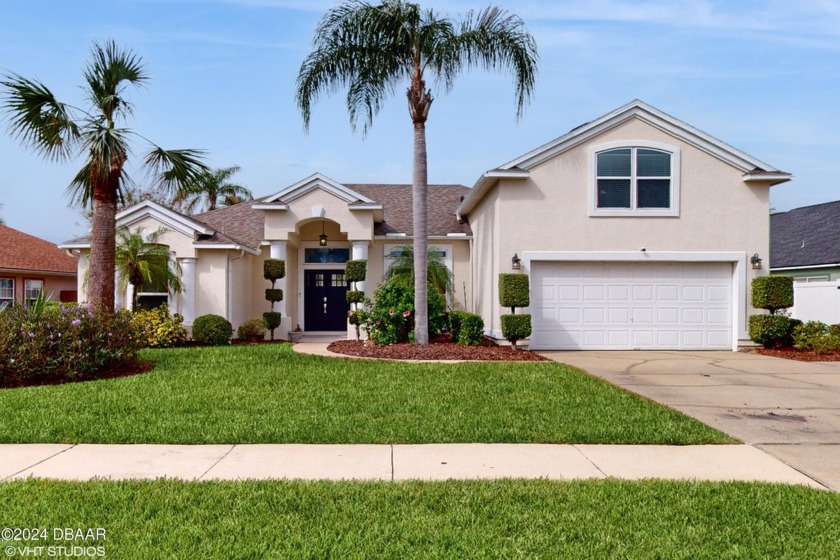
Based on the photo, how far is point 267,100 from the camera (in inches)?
557

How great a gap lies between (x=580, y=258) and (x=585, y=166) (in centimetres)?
233

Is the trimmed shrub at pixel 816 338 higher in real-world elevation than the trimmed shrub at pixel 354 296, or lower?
lower

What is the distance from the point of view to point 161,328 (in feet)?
47.0

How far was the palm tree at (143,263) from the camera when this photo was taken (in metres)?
14.5

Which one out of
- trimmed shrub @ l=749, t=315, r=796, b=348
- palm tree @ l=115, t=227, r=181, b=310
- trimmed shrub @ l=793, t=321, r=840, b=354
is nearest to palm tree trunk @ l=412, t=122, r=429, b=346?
palm tree @ l=115, t=227, r=181, b=310

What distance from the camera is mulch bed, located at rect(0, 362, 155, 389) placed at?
8953 millimetres

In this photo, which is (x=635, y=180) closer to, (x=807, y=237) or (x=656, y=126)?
(x=656, y=126)

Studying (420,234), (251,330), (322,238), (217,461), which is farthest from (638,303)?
(217,461)

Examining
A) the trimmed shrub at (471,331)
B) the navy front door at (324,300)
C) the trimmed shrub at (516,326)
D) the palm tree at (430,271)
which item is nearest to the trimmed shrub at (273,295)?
the navy front door at (324,300)

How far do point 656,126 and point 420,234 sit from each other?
22.1ft

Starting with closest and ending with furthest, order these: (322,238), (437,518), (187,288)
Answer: (437,518) → (187,288) → (322,238)

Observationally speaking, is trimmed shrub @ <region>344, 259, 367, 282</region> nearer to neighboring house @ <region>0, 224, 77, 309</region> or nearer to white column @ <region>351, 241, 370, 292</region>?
white column @ <region>351, 241, 370, 292</region>

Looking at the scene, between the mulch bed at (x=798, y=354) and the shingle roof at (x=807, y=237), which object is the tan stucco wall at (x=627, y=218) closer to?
the mulch bed at (x=798, y=354)

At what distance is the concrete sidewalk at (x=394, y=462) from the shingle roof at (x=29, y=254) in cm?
1910
